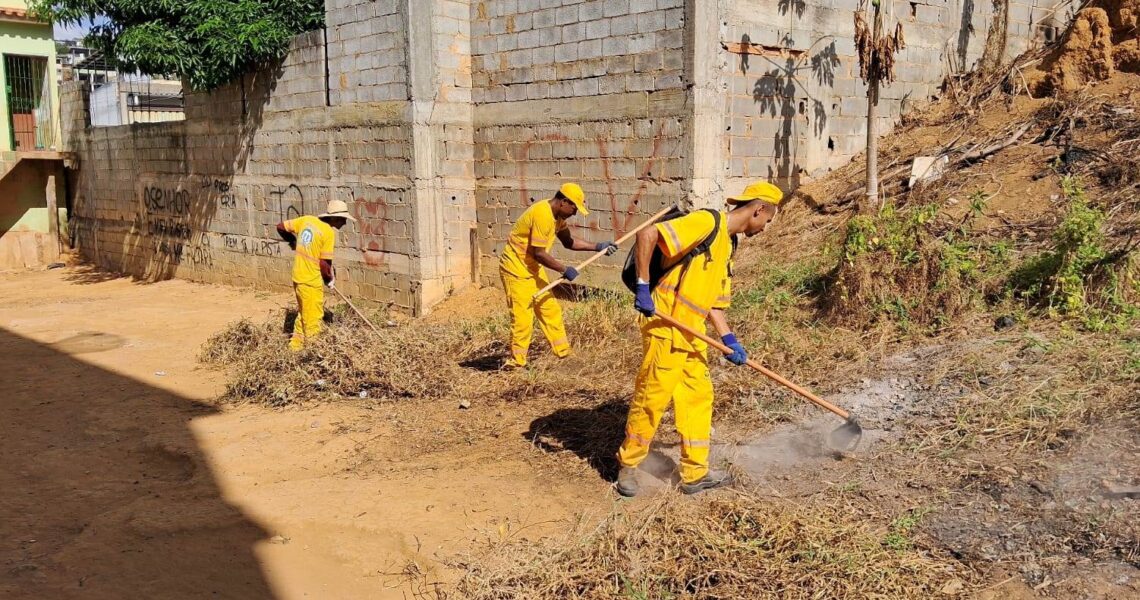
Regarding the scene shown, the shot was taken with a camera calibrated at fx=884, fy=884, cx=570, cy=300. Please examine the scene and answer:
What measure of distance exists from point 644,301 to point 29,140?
18844mm

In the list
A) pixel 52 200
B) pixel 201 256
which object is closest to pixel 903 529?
pixel 201 256

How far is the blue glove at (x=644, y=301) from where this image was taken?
4543 millimetres

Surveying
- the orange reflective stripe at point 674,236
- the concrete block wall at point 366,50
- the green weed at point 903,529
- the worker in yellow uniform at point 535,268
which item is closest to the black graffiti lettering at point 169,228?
the concrete block wall at point 366,50

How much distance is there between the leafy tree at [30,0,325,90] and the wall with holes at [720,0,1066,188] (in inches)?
255

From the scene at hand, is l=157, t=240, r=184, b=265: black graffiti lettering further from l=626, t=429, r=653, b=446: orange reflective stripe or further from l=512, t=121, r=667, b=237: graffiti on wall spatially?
l=626, t=429, r=653, b=446: orange reflective stripe

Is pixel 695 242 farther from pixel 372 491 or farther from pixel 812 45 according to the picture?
pixel 812 45

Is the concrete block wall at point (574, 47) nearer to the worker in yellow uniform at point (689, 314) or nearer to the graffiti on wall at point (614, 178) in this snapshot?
the graffiti on wall at point (614, 178)

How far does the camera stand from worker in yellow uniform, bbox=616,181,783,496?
4.60 m

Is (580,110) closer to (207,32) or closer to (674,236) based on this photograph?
(674,236)

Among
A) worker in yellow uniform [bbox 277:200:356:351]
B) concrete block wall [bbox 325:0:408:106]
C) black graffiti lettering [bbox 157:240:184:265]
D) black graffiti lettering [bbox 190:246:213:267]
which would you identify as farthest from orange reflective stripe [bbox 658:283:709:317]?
black graffiti lettering [bbox 157:240:184:265]

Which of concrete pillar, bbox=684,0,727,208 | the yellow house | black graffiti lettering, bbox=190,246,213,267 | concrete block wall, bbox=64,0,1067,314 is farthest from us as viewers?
the yellow house

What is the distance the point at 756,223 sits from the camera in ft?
15.8

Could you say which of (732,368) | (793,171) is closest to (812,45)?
(793,171)

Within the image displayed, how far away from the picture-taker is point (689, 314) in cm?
473
